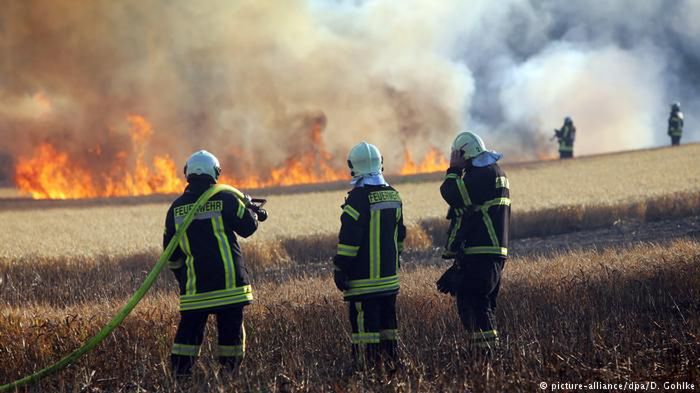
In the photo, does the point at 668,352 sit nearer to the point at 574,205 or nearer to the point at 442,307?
the point at 442,307

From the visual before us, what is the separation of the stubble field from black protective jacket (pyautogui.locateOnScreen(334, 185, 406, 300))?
652mm

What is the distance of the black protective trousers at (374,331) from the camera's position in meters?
6.22

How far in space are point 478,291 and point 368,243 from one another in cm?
106

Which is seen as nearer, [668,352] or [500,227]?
[668,352]

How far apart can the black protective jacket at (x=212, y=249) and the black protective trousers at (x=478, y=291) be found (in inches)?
71.7

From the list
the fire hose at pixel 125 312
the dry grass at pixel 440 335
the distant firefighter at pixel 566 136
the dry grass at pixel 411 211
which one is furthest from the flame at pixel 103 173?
the fire hose at pixel 125 312

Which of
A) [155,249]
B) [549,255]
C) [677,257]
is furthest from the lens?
[155,249]

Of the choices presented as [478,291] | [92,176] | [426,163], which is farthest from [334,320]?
[426,163]

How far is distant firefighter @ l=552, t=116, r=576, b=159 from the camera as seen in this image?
2923 cm

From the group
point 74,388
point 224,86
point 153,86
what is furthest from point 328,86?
point 74,388

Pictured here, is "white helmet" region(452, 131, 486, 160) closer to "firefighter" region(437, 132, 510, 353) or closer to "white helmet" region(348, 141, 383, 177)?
"firefighter" region(437, 132, 510, 353)

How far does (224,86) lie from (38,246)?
20061mm

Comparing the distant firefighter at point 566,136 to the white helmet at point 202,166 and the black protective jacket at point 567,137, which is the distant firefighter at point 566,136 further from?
the white helmet at point 202,166

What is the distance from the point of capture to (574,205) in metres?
15.6
